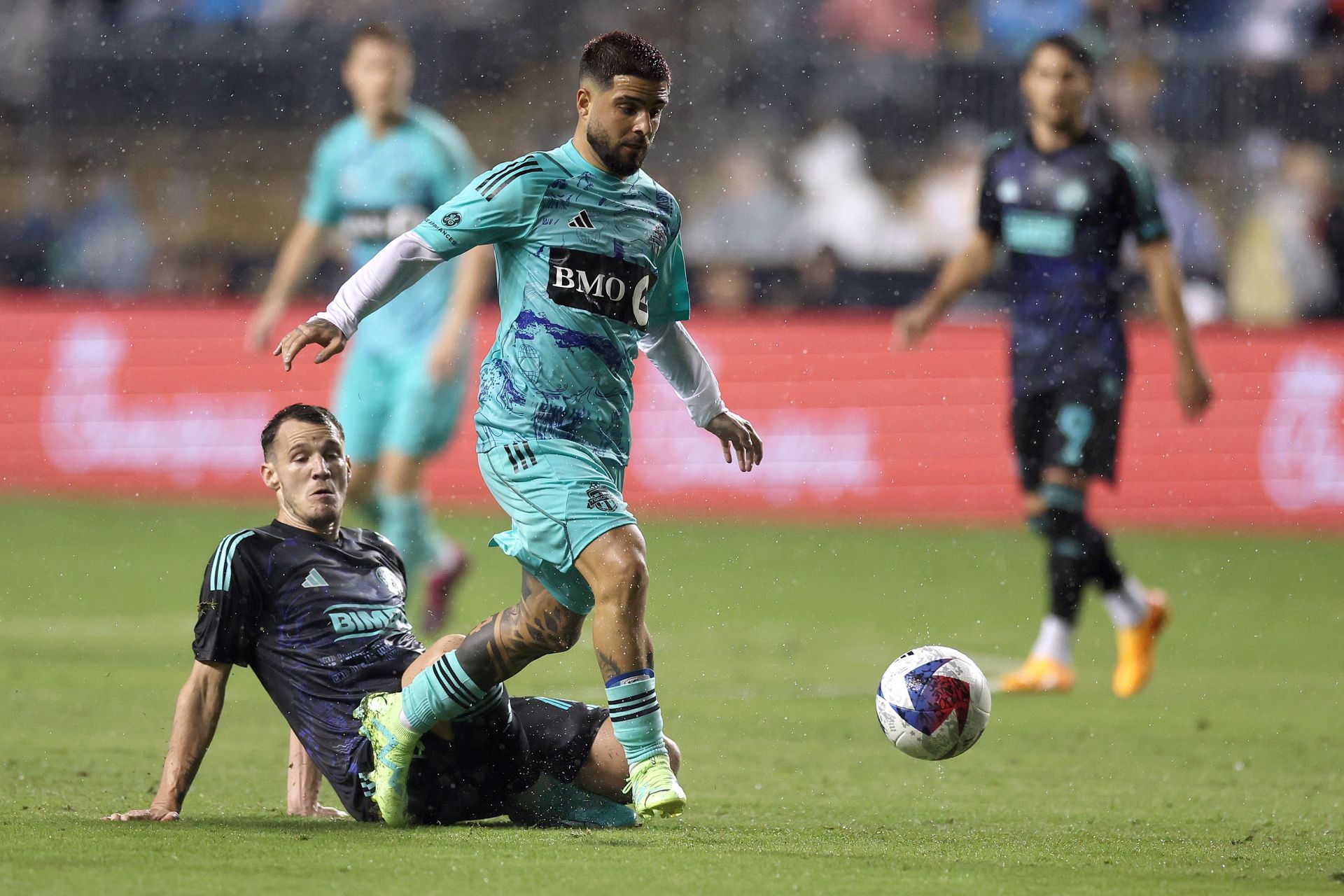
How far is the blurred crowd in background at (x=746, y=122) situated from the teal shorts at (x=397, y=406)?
220 inches

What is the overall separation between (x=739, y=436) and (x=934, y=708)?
2.97 feet

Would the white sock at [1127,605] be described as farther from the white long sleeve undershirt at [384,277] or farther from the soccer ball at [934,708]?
the white long sleeve undershirt at [384,277]

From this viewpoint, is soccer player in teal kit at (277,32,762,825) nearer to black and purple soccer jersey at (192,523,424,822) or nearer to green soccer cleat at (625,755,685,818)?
green soccer cleat at (625,755,685,818)

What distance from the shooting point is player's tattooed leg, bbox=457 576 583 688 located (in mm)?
4547

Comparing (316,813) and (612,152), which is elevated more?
(612,152)

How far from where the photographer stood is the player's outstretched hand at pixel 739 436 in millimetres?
5227

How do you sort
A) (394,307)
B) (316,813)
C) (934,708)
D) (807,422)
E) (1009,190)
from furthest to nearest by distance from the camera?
(807,422)
(394,307)
(1009,190)
(934,708)
(316,813)

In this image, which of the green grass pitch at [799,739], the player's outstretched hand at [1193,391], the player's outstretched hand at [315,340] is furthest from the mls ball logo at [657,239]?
the player's outstretched hand at [1193,391]

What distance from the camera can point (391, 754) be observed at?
457cm

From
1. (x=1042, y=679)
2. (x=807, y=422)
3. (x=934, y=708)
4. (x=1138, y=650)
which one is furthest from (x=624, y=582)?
(x=807, y=422)

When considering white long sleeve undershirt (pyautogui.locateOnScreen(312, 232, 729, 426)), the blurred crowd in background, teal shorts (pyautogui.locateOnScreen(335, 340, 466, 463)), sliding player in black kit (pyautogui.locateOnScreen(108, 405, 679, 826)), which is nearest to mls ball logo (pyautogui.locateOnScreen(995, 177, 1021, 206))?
teal shorts (pyautogui.locateOnScreen(335, 340, 466, 463))

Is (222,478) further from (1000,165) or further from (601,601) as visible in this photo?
(601,601)

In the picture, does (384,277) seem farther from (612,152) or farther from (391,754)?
(391,754)

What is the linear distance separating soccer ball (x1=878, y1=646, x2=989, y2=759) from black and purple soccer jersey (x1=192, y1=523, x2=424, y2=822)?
128cm
